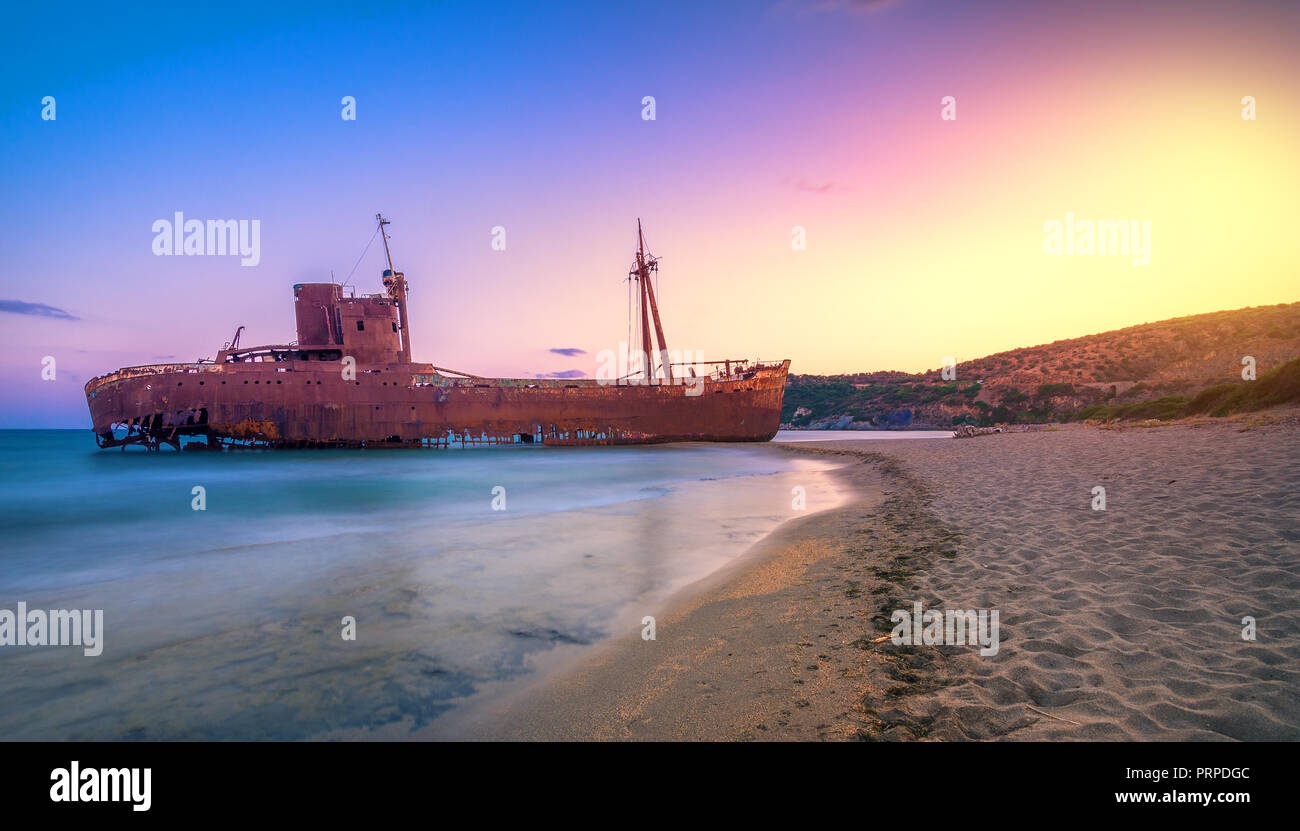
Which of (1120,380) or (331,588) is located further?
(1120,380)

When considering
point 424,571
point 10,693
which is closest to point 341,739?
point 10,693

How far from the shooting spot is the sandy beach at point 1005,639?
2.41 m

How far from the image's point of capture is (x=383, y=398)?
99.9ft

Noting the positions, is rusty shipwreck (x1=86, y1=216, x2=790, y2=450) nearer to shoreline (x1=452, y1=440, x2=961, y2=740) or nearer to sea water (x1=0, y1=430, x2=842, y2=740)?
sea water (x1=0, y1=430, x2=842, y2=740)

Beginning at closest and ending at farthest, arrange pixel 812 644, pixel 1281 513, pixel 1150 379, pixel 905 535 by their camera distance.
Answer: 1. pixel 812 644
2. pixel 1281 513
3. pixel 905 535
4. pixel 1150 379

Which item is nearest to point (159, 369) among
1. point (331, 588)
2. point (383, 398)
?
point (383, 398)

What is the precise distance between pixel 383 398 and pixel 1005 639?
3284 cm

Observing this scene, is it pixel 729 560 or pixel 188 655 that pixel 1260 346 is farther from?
pixel 188 655

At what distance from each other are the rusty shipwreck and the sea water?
43.1ft

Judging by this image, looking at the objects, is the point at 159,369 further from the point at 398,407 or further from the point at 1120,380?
the point at 1120,380

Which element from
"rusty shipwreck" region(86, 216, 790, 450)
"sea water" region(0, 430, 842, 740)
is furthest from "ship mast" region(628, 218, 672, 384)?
"sea water" region(0, 430, 842, 740)

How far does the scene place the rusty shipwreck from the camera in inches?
1138

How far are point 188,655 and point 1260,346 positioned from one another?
181 ft
